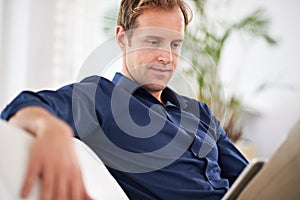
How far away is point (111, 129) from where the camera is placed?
105cm

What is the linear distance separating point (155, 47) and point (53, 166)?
60 cm

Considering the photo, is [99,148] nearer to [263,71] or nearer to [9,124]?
[9,124]

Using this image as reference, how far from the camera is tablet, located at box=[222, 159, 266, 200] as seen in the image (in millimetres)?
792

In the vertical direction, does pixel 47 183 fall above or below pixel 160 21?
below

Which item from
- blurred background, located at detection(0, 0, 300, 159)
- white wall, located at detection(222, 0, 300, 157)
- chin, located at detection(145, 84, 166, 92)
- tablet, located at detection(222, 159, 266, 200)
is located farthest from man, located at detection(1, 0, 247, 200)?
white wall, located at detection(222, 0, 300, 157)

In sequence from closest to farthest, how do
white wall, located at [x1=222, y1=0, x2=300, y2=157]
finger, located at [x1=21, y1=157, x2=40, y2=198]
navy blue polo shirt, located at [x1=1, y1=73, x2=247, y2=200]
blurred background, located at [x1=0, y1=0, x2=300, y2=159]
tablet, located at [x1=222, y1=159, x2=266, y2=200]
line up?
1. finger, located at [x1=21, y1=157, x2=40, y2=198]
2. tablet, located at [x1=222, y1=159, x2=266, y2=200]
3. navy blue polo shirt, located at [x1=1, y1=73, x2=247, y2=200]
4. blurred background, located at [x1=0, y1=0, x2=300, y2=159]
5. white wall, located at [x1=222, y1=0, x2=300, y2=157]

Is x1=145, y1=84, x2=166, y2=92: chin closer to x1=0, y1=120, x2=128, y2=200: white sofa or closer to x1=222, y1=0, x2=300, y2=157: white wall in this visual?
x1=0, y1=120, x2=128, y2=200: white sofa

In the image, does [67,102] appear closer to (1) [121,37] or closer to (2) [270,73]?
(1) [121,37]

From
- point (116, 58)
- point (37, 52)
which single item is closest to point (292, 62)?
point (37, 52)

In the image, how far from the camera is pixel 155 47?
1.22 meters

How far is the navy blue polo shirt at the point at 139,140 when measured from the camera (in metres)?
1.00

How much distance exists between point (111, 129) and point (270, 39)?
2.58m

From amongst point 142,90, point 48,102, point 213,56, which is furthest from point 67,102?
point 213,56

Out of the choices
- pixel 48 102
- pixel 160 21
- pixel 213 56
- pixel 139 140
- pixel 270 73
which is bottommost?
pixel 270 73
